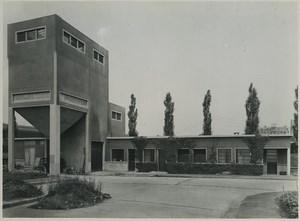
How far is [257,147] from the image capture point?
27.7 m

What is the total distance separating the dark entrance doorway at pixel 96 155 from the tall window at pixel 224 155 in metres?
11.8

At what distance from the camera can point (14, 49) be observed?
27188 mm

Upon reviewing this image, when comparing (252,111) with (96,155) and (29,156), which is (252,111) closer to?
(96,155)

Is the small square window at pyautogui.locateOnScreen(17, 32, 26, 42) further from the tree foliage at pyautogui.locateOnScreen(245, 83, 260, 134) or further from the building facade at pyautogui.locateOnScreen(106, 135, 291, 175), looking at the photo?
the tree foliage at pyautogui.locateOnScreen(245, 83, 260, 134)

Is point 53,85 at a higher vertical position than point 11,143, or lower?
higher

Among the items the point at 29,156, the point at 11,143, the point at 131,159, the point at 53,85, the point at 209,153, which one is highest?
the point at 53,85

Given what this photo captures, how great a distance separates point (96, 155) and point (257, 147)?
15.1m

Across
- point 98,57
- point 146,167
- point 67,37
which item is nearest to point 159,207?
point 146,167

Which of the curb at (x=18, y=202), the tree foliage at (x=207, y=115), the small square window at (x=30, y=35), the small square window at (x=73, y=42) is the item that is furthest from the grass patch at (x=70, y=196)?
the tree foliage at (x=207, y=115)

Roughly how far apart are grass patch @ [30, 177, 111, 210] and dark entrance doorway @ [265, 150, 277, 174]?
19219 mm

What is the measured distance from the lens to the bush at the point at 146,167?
30.9m

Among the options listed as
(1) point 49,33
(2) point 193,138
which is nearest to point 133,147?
(2) point 193,138

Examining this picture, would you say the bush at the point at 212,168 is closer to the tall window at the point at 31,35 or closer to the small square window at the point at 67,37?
the small square window at the point at 67,37

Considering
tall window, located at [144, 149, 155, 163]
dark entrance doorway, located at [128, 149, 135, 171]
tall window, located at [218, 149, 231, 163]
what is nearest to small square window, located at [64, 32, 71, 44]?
dark entrance doorway, located at [128, 149, 135, 171]
